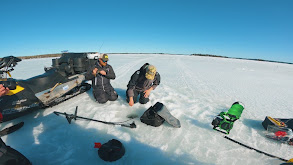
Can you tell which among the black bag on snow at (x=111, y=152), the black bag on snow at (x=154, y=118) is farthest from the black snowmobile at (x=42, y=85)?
the black bag on snow at (x=154, y=118)

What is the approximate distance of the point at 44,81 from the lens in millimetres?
3453

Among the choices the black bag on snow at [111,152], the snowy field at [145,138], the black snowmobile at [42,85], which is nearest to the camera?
the black bag on snow at [111,152]

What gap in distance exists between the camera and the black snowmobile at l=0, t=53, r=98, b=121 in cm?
273

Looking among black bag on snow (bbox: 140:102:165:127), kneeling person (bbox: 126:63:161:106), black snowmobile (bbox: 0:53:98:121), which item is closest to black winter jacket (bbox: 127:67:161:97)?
kneeling person (bbox: 126:63:161:106)

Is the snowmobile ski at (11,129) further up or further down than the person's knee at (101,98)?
further down

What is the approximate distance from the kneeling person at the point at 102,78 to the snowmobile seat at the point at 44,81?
2.43 feet

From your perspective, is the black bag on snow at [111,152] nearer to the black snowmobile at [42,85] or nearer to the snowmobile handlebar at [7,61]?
the black snowmobile at [42,85]

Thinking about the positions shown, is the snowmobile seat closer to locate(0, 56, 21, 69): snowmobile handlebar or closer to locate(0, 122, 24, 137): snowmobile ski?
locate(0, 56, 21, 69): snowmobile handlebar

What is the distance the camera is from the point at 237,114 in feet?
9.84

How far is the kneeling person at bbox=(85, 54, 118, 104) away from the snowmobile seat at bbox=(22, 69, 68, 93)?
0.74m

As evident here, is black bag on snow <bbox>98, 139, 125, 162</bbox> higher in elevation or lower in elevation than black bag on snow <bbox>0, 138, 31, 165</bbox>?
lower

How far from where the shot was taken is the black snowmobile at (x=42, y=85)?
2.73 m

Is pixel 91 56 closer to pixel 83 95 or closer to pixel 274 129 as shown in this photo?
pixel 83 95

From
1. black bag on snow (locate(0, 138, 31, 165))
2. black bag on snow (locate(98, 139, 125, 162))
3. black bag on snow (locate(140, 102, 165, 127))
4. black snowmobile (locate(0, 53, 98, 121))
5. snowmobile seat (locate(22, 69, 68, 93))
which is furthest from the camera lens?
snowmobile seat (locate(22, 69, 68, 93))
